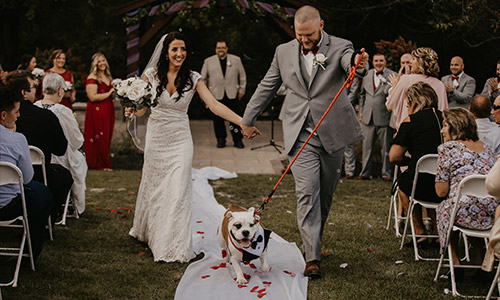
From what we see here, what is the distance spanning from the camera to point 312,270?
540 centimetres

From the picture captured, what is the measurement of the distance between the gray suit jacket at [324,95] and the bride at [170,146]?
81 centimetres

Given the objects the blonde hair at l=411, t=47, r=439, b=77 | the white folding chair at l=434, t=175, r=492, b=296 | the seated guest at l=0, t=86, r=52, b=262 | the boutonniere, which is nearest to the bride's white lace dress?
the seated guest at l=0, t=86, r=52, b=262

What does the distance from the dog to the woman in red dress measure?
6554mm

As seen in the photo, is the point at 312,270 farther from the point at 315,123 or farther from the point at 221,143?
the point at 221,143

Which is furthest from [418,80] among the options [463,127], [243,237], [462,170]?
[243,237]

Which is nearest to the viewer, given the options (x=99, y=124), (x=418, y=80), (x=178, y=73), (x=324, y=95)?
(x=324, y=95)

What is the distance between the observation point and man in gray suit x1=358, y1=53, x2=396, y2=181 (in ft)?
34.4

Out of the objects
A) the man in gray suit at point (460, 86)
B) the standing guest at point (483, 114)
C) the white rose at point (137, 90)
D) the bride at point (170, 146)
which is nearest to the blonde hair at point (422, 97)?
the standing guest at point (483, 114)

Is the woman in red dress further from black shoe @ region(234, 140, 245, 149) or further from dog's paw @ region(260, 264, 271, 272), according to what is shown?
dog's paw @ region(260, 264, 271, 272)

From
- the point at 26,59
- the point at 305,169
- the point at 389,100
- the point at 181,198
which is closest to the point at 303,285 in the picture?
the point at 305,169

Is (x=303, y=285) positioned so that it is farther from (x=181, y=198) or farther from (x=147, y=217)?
(x=147, y=217)

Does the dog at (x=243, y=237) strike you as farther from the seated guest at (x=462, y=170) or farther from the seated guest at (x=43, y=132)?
A: the seated guest at (x=43, y=132)

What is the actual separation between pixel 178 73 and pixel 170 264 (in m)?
1.90

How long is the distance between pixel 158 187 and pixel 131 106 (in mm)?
866
